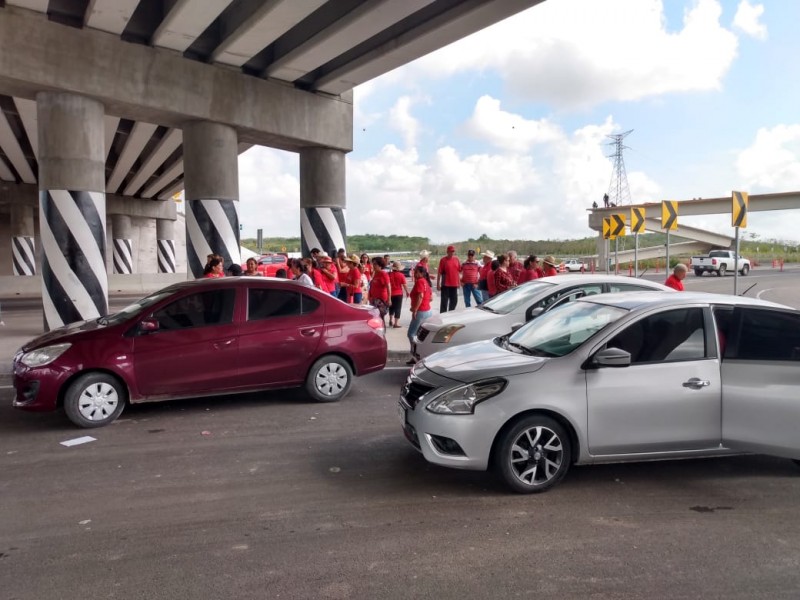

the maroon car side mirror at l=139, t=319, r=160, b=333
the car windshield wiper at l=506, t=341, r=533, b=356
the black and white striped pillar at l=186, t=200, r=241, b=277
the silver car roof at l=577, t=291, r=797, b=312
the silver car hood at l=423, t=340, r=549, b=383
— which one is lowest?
the silver car hood at l=423, t=340, r=549, b=383

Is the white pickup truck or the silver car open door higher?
the white pickup truck

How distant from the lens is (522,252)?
7562 centimetres

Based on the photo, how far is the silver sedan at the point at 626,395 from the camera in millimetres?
4594

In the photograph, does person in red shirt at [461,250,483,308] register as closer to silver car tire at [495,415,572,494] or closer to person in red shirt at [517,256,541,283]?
person in red shirt at [517,256,541,283]

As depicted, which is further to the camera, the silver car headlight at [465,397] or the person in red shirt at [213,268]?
the person in red shirt at [213,268]

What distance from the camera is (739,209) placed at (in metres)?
12.2

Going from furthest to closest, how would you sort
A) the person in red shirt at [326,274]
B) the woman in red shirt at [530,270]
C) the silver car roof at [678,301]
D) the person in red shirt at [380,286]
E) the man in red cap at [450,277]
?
the man in red cap at [450,277] < the woman in red shirt at [530,270] < the person in red shirt at [380,286] < the person in red shirt at [326,274] < the silver car roof at [678,301]

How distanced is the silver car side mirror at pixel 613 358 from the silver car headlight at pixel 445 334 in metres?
3.79

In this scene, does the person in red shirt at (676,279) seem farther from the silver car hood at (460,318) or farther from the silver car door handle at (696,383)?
the silver car door handle at (696,383)

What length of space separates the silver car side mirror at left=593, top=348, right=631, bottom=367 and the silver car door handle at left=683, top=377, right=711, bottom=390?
1.73ft

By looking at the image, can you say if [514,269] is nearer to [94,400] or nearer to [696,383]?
[696,383]

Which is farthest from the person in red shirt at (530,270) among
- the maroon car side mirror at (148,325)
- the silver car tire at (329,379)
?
the maroon car side mirror at (148,325)

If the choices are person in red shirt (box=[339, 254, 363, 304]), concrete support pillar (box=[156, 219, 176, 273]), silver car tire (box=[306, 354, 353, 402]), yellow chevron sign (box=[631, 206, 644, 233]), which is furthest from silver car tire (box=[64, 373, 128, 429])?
concrete support pillar (box=[156, 219, 176, 273])

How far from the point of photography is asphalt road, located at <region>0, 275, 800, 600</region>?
134 inches
